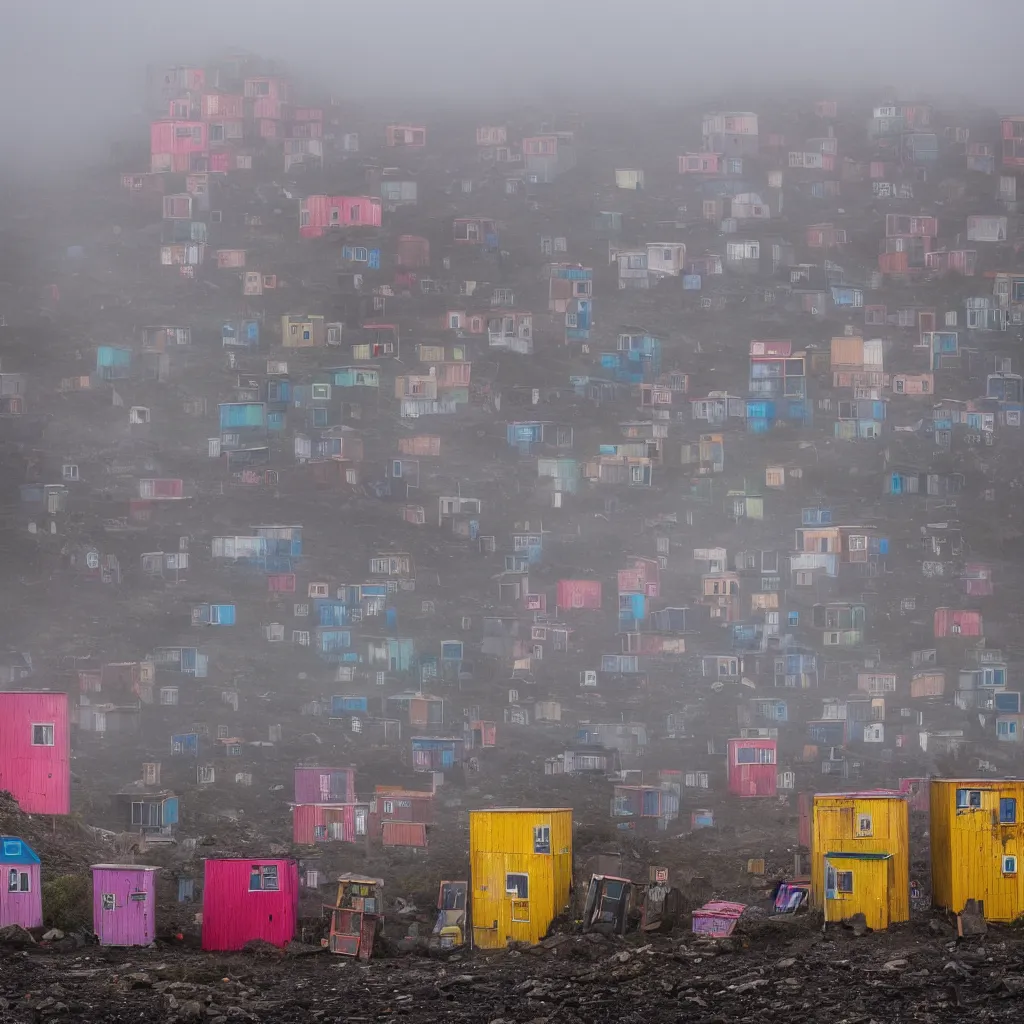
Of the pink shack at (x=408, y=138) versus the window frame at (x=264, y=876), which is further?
the pink shack at (x=408, y=138)

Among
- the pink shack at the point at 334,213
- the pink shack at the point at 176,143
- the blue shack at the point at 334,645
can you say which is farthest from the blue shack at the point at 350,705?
the pink shack at the point at 176,143

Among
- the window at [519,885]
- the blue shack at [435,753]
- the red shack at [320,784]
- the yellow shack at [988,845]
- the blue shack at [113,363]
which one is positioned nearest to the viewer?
the yellow shack at [988,845]

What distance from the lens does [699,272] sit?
63.3 m

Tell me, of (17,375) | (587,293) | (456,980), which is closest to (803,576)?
(587,293)

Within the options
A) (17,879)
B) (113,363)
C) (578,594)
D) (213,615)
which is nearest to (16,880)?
(17,879)

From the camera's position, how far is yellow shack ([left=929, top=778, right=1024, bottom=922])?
1392 centimetres

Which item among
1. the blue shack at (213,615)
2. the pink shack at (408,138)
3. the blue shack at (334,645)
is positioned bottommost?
the blue shack at (334,645)

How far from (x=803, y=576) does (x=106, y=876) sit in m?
33.2

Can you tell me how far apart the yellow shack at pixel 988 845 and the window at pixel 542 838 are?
3.60 m

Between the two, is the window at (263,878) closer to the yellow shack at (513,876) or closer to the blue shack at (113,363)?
the yellow shack at (513,876)

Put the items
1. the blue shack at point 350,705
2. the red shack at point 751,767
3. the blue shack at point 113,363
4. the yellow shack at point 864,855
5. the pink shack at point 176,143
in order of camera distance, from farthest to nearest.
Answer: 1. the pink shack at point 176,143
2. the blue shack at point 113,363
3. the blue shack at point 350,705
4. the red shack at point 751,767
5. the yellow shack at point 864,855

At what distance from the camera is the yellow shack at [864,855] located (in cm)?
1402

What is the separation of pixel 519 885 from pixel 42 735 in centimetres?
765

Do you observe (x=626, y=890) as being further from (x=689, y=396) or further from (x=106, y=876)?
(x=689, y=396)
